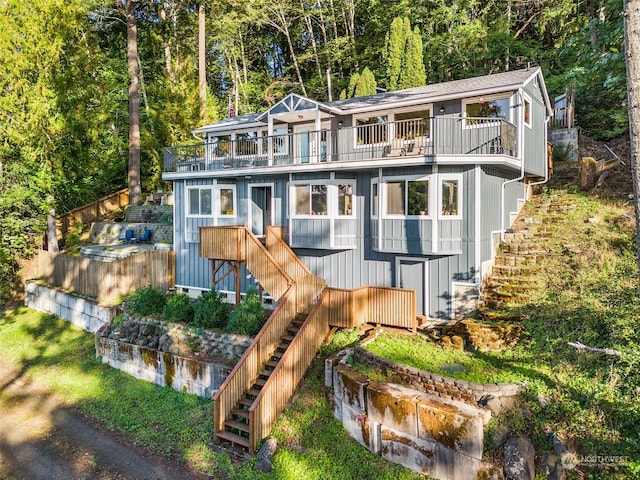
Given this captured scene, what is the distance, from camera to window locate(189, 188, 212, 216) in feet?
54.6

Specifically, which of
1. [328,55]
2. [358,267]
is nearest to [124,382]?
[358,267]

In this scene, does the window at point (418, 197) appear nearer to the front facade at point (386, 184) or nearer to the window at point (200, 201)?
the front facade at point (386, 184)

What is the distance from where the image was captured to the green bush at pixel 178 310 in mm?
13875

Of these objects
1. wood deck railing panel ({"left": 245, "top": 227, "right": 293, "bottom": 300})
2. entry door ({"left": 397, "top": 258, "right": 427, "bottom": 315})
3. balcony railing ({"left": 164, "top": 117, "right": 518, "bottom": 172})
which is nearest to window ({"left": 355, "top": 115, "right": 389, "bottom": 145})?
balcony railing ({"left": 164, "top": 117, "right": 518, "bottom": 172})

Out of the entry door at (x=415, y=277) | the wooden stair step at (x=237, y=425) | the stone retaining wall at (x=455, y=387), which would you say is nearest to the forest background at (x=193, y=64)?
the entry door at (x=415, y=277)

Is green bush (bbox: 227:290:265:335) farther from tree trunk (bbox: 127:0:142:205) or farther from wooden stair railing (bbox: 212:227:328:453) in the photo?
tree trunk (bbox: 127:0:142:205)

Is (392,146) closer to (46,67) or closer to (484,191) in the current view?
(484,191)

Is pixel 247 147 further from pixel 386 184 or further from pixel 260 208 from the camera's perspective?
pixel 386 184

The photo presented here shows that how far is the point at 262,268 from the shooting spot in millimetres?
13305

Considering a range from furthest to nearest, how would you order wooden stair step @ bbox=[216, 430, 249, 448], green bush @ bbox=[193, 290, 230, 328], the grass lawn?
green bush @ bbox=[193, 290, 230, 328] → wooden stair step @ bbox=[216, 430, 249, 448] → the grass lawn

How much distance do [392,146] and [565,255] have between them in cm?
654

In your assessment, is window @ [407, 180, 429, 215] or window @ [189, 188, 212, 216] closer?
window @ [407, 180, 429, 215]

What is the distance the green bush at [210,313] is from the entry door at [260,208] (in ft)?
12.0

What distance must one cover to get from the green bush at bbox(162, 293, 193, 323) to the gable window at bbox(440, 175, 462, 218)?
29.1 ft
